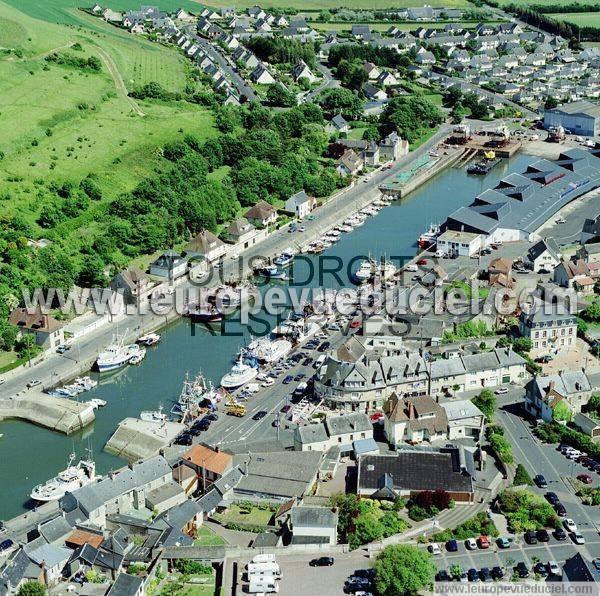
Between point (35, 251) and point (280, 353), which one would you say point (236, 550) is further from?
point (35, 251)

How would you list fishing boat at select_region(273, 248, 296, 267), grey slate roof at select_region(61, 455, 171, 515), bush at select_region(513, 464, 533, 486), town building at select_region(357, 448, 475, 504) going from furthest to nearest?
fishing boat at select_region(273, 248, 296, 267)
bush at select_region(513, 464, 533, 486)
town building at select_region(357, 448, 475, 504)
grey slate roof at select_region(61, 455, 171, 515)

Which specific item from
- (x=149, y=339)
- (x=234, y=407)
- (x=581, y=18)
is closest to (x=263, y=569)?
(x=234, y=407)

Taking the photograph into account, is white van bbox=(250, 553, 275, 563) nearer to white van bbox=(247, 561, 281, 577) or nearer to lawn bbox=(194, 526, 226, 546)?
white van bbox=(247, 561, 281, 577)

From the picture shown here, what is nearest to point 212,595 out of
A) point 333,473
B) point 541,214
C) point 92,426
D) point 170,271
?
point 333,473

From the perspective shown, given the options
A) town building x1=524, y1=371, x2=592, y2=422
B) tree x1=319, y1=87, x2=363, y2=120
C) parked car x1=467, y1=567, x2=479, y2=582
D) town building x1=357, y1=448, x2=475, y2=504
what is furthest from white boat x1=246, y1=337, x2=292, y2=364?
tree x1=319, y1=87, x2=363, y2=120

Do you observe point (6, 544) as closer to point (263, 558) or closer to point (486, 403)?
point (263, 558)

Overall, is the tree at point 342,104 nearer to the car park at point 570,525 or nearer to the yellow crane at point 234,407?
the yellow crane at point 234,407
